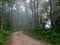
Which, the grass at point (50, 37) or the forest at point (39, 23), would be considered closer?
the grass at point (50, 37)

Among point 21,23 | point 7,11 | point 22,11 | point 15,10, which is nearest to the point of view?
point 7,11

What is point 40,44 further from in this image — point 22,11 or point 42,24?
point 22,11

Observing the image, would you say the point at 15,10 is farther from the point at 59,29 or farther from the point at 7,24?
the point at 59,29

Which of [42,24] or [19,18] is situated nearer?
[42,24]

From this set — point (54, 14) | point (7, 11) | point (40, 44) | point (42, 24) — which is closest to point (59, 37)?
Answer: point (40, 44)

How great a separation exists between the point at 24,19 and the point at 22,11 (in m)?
5.44

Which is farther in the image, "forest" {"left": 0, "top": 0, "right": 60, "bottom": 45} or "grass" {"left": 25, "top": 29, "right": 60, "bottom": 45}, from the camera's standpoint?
"forest" {"left": 0, "top": 0, "right": 60, "bottom": 45}

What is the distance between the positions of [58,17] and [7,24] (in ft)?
50.7

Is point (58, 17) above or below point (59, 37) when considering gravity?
above

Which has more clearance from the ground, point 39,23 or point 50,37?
point 39,23

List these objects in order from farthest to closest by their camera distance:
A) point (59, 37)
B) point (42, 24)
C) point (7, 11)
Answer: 1. point (7, 11)
2. point (42, 24)
3. point (59, 37)

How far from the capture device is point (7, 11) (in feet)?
146

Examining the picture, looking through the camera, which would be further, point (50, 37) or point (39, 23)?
point (39, 23)

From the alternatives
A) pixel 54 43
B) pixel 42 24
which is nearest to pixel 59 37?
pixel 54 43
